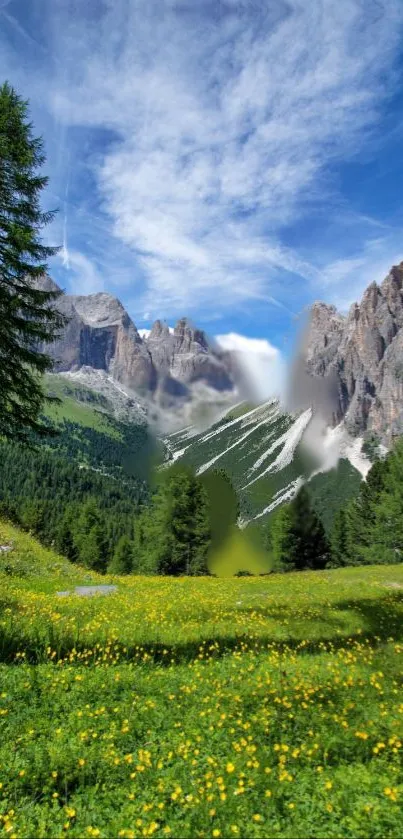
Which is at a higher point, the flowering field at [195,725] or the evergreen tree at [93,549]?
the evergreen tree at [93,549]

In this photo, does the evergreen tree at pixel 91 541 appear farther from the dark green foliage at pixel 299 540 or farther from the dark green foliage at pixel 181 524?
the dark green foliage at pixel 299 540

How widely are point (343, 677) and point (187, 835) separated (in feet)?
17.0

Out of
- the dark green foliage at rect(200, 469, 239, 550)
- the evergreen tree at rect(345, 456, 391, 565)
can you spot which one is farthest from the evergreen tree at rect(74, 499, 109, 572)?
the evergreen tree at rect(345, 456, 391, 565)

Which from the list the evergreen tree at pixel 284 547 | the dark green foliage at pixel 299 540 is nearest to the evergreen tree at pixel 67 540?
the evergreen tree at pixel 284 547

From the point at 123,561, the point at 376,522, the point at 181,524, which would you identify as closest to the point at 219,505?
the point at 181,524

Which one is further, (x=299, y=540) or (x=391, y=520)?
(x=299, y=540)

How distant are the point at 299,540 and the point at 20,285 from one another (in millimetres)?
65331

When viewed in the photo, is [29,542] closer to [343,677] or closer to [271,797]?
[343,677]

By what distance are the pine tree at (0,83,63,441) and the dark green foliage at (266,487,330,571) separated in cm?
6076

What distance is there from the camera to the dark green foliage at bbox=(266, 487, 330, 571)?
72500 millimetres

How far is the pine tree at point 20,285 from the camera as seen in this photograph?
54.6ft

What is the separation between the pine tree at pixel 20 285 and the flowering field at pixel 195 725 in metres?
8.39

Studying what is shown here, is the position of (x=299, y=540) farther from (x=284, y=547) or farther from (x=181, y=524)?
(x=181, y=524)

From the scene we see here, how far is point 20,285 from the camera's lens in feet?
57.8
